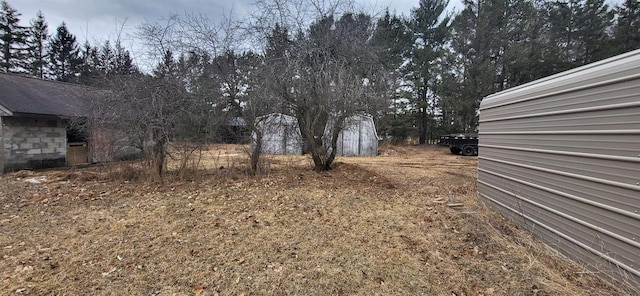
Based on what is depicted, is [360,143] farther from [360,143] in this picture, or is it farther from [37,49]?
[37,49]

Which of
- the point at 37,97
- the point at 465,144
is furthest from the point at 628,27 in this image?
the point at 37,97

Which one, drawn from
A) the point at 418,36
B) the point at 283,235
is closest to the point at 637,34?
the point at 418,36

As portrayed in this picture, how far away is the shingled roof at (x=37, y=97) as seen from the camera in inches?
294

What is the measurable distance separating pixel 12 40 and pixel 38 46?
1503mm

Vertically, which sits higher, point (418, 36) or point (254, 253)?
point (418, 36)

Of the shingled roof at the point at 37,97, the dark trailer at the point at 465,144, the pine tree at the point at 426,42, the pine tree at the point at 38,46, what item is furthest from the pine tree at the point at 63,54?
the dark trailer at the point at 465,144

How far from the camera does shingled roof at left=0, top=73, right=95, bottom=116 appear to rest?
747cm

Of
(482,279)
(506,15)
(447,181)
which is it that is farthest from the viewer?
(506,15)

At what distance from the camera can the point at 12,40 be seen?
65.9 feet

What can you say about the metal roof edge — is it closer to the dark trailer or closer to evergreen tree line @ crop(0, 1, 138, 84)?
the dark trailer

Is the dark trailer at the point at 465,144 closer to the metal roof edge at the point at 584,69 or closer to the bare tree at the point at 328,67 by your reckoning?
the bare tree at the point at 328,67

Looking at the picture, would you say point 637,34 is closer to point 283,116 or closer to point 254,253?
point 283,116

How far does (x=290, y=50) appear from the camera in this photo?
5.79m

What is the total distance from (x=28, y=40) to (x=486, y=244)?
1234 inches
